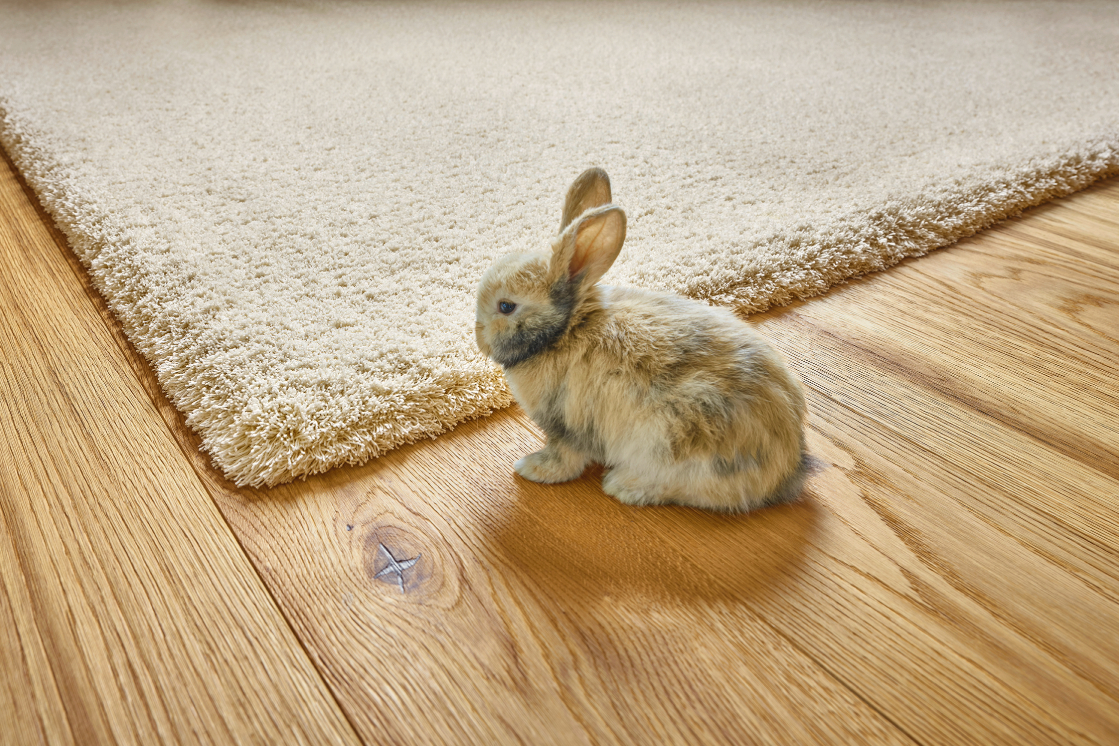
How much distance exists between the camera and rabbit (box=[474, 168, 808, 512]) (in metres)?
0.81

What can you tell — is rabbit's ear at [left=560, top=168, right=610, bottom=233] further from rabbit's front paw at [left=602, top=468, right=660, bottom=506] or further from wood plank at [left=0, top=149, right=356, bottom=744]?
wood plank at [left=0, top=149, right=356, bottom=744]

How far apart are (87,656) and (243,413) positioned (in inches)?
13.4

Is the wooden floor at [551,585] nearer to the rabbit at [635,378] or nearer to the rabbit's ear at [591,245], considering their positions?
the rabbit at [635,378]

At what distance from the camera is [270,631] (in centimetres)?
75

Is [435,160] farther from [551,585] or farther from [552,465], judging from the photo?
[551,585]

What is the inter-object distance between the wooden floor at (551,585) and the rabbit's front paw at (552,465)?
0.7 inches

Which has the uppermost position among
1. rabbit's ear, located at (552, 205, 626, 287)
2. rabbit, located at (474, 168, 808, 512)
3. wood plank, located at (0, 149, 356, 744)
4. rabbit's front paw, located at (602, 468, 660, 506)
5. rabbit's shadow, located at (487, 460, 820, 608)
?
rabbit's ear, located at (552, 205, 626, 287)

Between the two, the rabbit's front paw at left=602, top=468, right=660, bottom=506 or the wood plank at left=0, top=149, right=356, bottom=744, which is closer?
the wood plank at left=0, top=149, right=356, bottom=744

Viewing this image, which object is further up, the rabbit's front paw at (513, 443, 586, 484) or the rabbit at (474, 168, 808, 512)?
the rabbit at (474, 168, 808, 512)

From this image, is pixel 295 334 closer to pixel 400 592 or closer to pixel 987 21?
pixel 400 592

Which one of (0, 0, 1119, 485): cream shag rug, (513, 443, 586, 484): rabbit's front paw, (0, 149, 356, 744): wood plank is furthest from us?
(0, 0, 1119, 485): cream shag rug

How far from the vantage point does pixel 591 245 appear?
839 millimetres

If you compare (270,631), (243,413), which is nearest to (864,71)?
(243,413)

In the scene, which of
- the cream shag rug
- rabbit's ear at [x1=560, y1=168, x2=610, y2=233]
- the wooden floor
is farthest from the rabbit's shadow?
rabbit's ear at [x1=560, y1=168, x2=610, y2=233]
